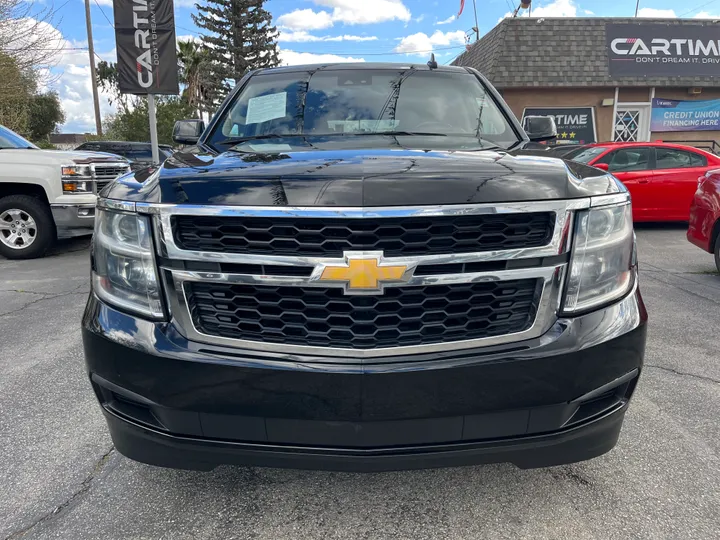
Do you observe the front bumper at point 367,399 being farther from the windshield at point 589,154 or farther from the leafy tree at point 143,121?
the leafy tree at point 143,121

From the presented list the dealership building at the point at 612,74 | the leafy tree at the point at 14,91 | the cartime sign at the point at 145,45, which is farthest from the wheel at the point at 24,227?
the dealership building at the point at 612,74

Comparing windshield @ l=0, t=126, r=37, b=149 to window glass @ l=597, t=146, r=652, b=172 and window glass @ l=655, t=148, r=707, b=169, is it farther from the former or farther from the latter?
window glass @ l=655, t=148, r=707, b=169

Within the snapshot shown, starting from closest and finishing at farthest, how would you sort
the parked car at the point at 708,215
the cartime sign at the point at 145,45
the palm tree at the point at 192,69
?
the parked car at the point at 708,215 → the cartime sign at the point at 145,45 → the palm tree at the point at 192,69

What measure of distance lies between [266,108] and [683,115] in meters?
18.1

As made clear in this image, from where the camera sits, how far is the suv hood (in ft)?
5.19

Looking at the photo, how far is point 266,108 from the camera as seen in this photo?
2992 millimetres

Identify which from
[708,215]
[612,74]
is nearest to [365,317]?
[708,215]

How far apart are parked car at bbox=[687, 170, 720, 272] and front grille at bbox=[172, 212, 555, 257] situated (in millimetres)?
5163

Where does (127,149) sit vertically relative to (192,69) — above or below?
below

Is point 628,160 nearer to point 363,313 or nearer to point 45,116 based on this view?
point 363,313

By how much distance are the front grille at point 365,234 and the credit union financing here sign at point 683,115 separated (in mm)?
18079

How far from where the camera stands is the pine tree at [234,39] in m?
39.7

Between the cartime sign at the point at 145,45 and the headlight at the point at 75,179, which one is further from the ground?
the cartime sign at the point at 145,45

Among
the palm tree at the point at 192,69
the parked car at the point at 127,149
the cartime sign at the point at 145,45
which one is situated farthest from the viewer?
the palm tree at the point at 192,69
